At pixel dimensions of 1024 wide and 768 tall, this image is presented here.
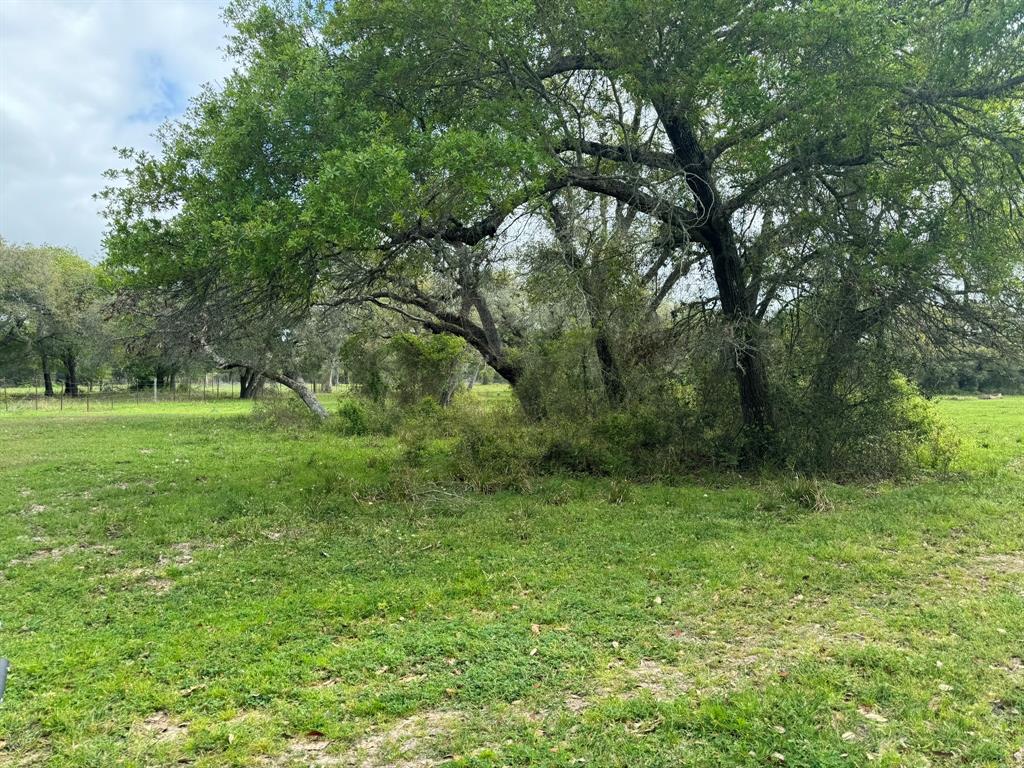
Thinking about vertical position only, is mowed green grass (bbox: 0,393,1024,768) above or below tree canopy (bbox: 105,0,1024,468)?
below

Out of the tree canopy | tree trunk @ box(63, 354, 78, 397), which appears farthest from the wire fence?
the tree canopy

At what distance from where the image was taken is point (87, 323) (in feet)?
111

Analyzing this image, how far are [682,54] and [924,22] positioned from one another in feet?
8.98

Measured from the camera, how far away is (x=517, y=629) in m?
4.58

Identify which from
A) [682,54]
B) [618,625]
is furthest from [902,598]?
[682,54]

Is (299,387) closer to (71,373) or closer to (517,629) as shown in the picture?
(517,629)

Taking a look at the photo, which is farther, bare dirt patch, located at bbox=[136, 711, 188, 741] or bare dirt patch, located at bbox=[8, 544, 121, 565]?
bare dirt patch, located at bbox=[8, 544, 121, 565]

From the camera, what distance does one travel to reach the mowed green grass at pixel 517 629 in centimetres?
326

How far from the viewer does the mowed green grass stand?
10.7ft

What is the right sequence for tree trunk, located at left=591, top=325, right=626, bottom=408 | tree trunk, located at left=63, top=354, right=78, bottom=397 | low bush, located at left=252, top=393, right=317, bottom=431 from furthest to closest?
1. tree trunk, located at left=63, top=354, right=78, bottom=397
2. low bush, located at left=252, top=393, right=317, bottom=431
3. tree trunk, located at left=591, top=325, right=626, bottom=408

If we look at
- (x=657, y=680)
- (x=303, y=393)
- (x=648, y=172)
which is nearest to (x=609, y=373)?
(x=648, y=172)

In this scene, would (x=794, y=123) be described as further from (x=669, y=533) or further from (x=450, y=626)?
(x=450, y=626)

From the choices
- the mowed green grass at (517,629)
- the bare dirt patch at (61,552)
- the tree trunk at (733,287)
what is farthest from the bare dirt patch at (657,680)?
the tree trunk at (733,287)

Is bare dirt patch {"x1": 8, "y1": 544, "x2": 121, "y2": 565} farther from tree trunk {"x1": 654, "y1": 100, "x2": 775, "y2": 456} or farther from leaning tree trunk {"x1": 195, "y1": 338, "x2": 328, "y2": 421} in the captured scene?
leaning tree trunk {"x1": 195, "y1": 338, "x2": 328, "y2": 421}
